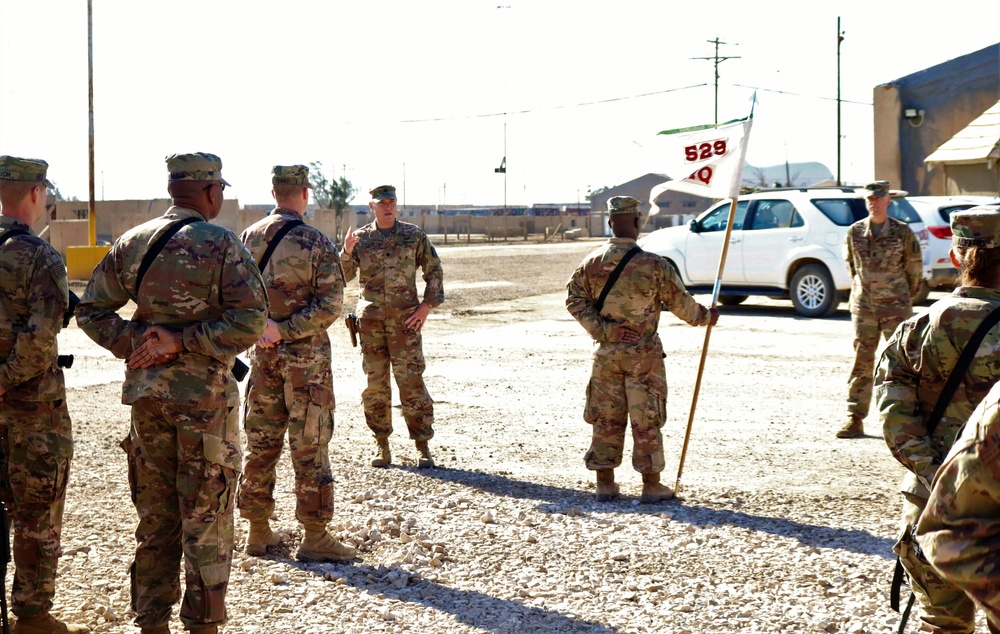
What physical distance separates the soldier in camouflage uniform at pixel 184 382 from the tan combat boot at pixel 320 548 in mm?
1396

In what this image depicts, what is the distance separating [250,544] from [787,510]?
3.25 metres

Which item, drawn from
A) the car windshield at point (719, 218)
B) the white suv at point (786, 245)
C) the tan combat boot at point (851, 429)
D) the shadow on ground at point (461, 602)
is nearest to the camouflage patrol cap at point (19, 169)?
the shadow on ground at point (461, 602)

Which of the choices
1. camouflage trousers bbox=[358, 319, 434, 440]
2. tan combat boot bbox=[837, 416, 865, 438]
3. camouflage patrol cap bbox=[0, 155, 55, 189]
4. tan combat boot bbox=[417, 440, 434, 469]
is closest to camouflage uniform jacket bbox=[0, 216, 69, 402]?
camouflage patrol cap bbox=[0, 155, 55, 189]

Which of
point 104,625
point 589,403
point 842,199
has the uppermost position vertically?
point 842,199

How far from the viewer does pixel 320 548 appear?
5.76 m

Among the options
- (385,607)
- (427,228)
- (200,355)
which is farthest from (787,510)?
(427,228)

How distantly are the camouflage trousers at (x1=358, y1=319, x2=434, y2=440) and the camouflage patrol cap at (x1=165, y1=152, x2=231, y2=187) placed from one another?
12.2ft

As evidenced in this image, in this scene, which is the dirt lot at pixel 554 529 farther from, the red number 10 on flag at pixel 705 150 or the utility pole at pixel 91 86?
the utility pole at pixel 91 86

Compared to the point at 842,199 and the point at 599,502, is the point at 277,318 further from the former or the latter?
the point at 842,199

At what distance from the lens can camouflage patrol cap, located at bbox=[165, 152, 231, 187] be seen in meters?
4.34

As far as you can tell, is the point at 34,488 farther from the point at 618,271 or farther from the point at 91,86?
the point at 91,86

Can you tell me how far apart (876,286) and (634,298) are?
10.5ft

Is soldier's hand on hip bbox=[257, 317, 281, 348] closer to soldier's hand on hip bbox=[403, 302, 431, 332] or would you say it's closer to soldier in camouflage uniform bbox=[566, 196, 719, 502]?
soldier in camouflage uniform bbox=[566, 196, 719, 502]

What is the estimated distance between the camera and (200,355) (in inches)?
168
